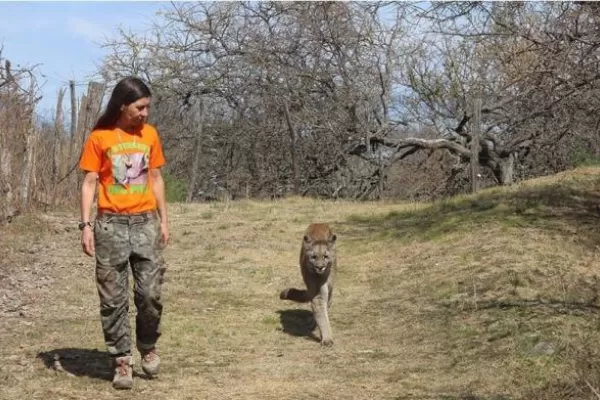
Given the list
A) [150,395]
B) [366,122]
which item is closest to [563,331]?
[150,395]

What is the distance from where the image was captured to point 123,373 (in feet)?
18.3

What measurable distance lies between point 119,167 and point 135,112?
0.39 meters

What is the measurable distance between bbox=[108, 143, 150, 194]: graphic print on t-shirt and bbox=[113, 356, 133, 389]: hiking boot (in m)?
1.14

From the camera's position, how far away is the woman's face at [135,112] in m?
5.55

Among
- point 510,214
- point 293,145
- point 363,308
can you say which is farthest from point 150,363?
point 293,145

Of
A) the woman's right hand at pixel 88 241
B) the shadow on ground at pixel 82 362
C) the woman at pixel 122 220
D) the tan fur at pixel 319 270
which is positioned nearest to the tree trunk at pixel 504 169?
the tan fur at pixel 319 270

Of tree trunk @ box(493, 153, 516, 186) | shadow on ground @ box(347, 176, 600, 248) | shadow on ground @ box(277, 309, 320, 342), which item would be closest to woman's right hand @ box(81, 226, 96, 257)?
shadow on ground @ box(277, 309, 320, 342)

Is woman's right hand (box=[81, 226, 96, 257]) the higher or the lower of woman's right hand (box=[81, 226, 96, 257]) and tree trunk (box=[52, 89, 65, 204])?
the lower

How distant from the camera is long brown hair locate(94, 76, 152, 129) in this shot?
554 centimetres

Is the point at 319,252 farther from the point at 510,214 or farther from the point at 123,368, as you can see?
the point at 510,214

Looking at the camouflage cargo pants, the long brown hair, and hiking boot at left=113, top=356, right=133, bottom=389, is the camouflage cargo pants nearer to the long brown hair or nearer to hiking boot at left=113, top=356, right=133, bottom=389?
hiking boot at left=113, top=356, right=133, bottom=389

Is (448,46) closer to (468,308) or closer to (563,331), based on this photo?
(468,308)

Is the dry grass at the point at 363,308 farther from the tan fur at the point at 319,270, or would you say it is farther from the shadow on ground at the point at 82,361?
the tan fur at the point at 319,270

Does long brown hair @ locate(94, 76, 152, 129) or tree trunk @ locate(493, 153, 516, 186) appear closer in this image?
long brown hair @ locate(94, 76, 152, 129)
